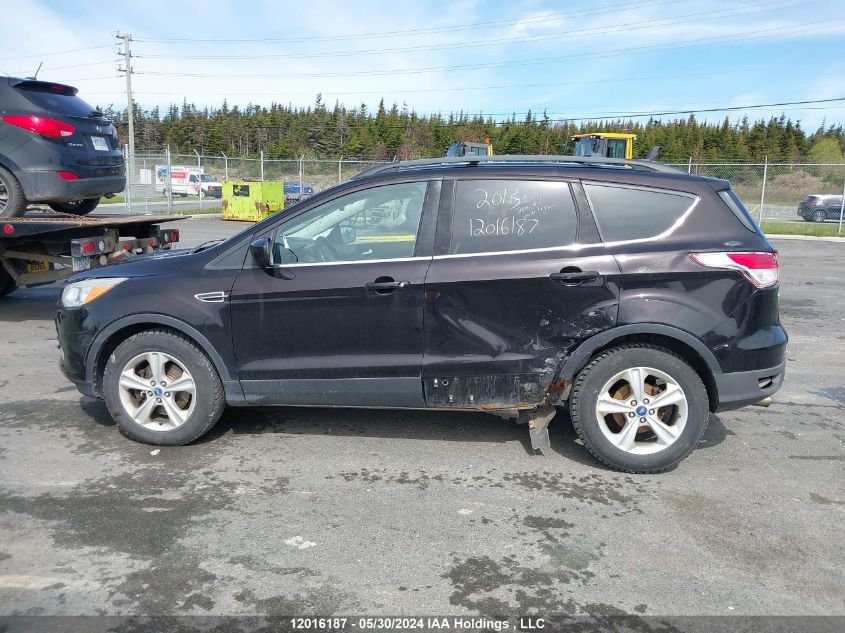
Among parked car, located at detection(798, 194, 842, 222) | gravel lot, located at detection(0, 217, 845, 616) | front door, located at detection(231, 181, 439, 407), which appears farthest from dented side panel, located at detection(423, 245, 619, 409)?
parked car, located at detection(798, 194, 842, 222)

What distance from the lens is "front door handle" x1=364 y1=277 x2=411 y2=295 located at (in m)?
4.04

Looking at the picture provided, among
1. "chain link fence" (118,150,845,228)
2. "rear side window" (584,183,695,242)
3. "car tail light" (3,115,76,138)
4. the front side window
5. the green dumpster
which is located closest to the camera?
"rear side window" (584,183,695,242)

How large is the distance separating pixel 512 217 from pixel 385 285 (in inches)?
34.3

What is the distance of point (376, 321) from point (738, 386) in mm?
2168

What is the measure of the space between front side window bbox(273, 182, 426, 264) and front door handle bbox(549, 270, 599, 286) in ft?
3.02

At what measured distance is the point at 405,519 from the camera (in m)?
3.51

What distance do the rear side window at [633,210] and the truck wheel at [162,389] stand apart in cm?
261

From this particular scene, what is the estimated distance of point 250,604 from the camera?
9.16ft

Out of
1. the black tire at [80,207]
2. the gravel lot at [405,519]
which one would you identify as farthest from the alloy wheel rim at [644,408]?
the black tire at [80,207]

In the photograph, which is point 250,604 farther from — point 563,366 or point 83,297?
point 83,297

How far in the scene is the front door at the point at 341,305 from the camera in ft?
13.4

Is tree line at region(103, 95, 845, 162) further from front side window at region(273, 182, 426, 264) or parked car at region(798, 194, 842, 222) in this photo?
front side window at region(273, 182, 426, 264)

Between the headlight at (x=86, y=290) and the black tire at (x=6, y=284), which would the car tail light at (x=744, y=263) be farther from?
the black tire at (x=6, y=284)

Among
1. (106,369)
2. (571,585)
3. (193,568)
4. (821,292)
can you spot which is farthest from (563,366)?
(821,292)
